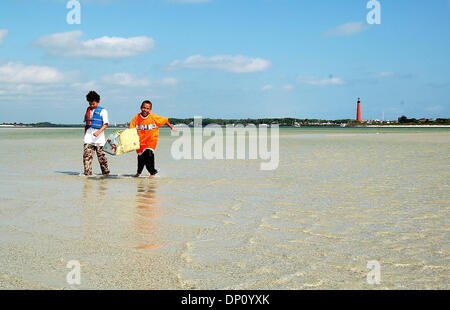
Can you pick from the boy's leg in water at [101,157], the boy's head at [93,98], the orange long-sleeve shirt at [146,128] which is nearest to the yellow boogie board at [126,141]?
the orange long-sleeve shirt at [146,128]

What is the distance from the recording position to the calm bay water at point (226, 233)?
11.4 ft

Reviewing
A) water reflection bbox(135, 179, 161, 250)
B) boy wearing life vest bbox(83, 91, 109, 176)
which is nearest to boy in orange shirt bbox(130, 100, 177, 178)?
boy wearing life vest bbox(83, 91, 109, 176)

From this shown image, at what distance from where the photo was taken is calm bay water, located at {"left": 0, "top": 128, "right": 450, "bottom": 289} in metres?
3.48

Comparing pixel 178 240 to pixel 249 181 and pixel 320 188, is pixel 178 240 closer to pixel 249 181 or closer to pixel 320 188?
pixel 320 188

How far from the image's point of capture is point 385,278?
11.3 feet

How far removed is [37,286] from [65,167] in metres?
9.91

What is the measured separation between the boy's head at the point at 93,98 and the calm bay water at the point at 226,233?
1604mm

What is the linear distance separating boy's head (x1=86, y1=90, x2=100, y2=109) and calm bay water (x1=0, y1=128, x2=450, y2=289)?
160cm

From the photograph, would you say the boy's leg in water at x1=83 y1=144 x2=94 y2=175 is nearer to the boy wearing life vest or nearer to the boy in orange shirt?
the boy wearing life vest

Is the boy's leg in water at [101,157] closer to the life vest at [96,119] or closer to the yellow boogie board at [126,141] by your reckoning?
the yellow boogie board at [126,141]

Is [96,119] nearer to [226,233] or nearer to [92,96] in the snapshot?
[92,96]

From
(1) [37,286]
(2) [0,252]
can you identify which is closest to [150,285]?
(1) [37,286]

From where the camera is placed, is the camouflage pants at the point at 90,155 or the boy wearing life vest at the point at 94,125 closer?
the boy wearing life vest at the point at 94,125

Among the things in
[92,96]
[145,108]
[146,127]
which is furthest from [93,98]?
[146,127]
